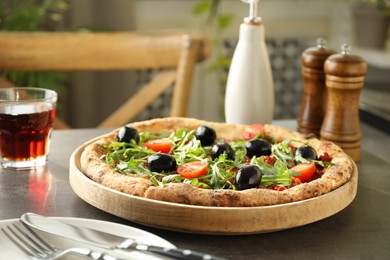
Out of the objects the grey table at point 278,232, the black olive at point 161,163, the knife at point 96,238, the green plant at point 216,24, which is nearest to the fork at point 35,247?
the knife at point 96,238

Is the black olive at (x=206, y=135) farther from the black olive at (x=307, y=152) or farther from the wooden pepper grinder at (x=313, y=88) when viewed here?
the wooden pepper grinder at (x=313, y=88)

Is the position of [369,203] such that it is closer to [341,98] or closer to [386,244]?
[386,244]

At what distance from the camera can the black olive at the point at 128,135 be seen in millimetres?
1473

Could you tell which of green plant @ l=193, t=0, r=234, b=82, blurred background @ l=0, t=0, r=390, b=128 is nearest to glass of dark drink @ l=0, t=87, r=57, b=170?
blurred background @ l=0, t=0, r=390, b=128

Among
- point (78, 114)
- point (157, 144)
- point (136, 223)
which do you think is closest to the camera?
point (136, 223)

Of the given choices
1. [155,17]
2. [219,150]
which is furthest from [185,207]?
[155,17]

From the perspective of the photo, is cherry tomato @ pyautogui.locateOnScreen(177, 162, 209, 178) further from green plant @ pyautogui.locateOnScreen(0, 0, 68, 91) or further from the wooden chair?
green plant @ pyautogui.locateOnScreen(0, 0, 68, 91)

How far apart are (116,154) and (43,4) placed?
2.09 metres

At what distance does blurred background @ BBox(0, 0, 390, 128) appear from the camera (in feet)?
11.5

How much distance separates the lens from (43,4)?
332cm

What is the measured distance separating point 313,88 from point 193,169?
0.53 metres

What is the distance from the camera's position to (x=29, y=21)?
126 inches

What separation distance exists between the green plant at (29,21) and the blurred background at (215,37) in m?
0.02

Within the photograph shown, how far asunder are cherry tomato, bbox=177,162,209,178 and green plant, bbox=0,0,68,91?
6.31ft
